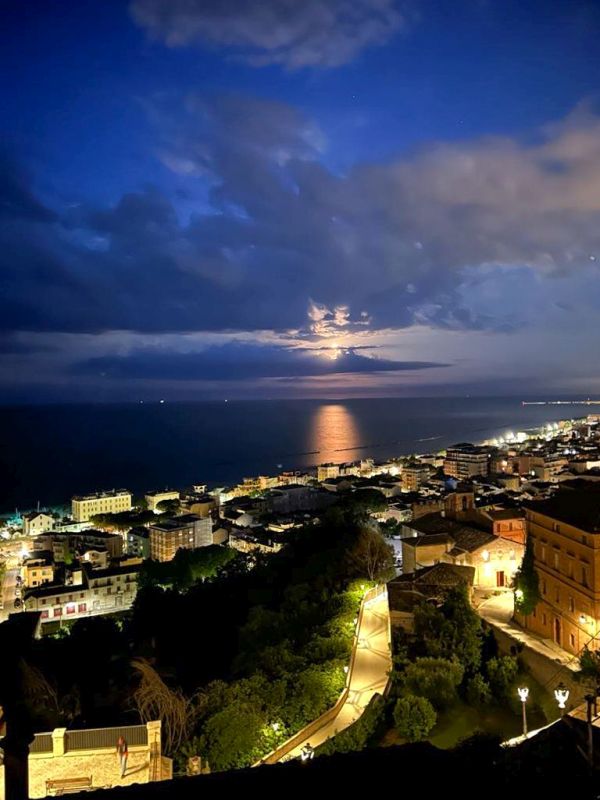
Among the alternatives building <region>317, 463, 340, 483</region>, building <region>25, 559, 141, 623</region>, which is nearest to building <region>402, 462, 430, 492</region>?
building <region>317, 463, 340, 483</region>

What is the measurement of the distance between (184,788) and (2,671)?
1851mm

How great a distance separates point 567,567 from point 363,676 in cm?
492

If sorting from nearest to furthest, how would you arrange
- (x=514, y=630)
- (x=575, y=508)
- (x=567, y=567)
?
1. (x=567, y=567)
2. (x=575, y=508)
3. (x=514, y=630)

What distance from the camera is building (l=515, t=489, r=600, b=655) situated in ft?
35.4

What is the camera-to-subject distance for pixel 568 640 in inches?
444

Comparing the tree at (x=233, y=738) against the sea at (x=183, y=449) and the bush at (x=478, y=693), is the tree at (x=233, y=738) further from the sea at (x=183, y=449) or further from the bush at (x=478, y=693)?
the sea at (x=183, y=449)

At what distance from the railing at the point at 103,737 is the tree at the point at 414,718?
3.99 metres

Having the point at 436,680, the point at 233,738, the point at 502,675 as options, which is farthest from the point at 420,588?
the point at 233,738

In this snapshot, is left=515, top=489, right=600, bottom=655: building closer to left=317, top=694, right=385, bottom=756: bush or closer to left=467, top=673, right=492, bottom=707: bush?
left=467, top=673, right=492, bottom=707: bush

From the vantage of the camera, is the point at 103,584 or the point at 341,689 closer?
the point at 341,689

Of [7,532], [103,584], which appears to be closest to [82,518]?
[7,532]

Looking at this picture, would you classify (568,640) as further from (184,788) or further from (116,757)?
(184,788)

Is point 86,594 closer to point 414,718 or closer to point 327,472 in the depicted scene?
point 414,718

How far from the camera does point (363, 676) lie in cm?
1168
